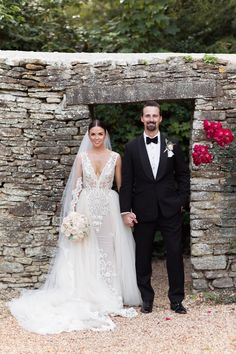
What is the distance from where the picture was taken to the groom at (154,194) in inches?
217

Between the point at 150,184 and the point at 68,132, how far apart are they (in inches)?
48.6

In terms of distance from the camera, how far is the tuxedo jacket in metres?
5.51

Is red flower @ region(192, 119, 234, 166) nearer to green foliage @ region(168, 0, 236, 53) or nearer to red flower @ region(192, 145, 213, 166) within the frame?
red flower @ region(192, 145, 213, 166)

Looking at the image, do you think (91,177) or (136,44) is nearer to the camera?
(91,177)

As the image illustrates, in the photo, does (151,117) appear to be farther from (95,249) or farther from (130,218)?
(95,249)

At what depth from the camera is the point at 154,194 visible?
5.51 m

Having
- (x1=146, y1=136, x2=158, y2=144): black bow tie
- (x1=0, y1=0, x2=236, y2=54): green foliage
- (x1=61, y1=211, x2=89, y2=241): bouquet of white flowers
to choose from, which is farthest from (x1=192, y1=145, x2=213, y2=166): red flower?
(x1=0, y1=0, x2=236, y2=54): green foliage

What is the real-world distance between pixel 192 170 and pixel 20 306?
7.50 feet

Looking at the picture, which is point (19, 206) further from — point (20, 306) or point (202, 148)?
point (202, 148)

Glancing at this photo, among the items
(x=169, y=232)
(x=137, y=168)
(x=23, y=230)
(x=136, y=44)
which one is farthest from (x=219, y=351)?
(x=136, y=44)

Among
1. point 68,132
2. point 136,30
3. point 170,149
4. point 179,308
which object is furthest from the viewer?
point 136,30

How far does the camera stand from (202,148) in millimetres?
5871

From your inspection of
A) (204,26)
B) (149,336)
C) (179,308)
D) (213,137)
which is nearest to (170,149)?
(213,137)

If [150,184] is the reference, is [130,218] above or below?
below
